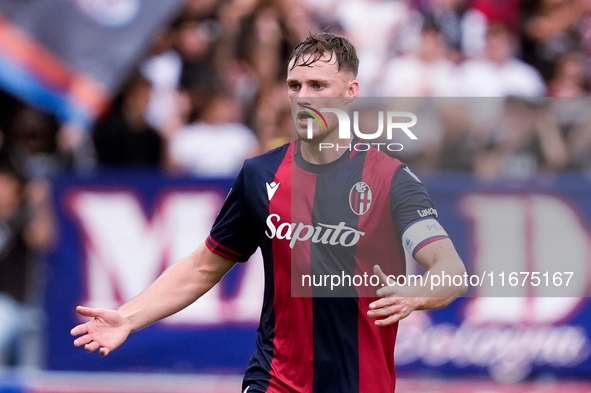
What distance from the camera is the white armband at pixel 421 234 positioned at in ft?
11.8

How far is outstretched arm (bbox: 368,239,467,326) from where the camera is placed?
3209 millimetres

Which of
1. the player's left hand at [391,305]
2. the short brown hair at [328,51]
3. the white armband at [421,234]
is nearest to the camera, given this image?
the player's left hand at [391,305]

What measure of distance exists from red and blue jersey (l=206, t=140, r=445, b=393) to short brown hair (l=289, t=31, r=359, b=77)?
0.47m

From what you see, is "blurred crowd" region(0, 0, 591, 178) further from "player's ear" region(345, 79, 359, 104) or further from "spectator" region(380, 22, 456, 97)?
"player's ear" region(345, 79, 359, 104)

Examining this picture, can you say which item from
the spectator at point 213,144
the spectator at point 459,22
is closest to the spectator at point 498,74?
the spectator at point 459,22

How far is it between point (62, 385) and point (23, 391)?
38 cm

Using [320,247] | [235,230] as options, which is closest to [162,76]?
[235,230]

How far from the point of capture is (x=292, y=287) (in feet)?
13.1

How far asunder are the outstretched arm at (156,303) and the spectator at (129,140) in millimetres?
4383

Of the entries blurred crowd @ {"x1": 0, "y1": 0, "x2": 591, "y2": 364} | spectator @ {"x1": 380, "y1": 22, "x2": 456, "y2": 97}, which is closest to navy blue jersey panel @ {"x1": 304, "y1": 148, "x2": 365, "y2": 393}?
blurred crowd @ {"x1": 0, "y1": 0, "x2": 591, "y2": 364}

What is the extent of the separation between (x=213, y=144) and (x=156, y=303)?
450cm

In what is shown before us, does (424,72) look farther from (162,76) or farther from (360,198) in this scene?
(360,198)

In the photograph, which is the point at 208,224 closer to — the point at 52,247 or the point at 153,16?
the point at 52,247

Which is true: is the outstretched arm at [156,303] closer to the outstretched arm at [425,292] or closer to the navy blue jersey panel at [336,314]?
the navy blue jersey panel at [336,314]
